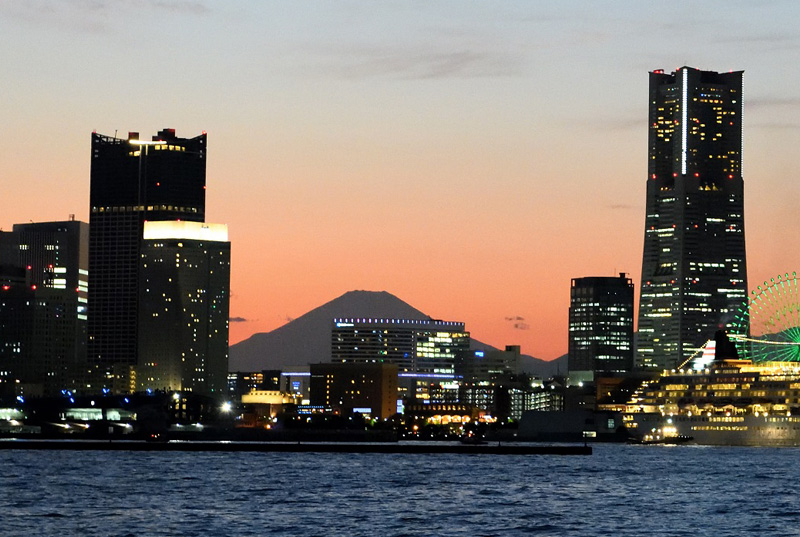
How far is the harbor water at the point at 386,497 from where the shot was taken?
85438mm

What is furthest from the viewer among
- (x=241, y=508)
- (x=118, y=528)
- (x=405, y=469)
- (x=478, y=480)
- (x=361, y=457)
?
(x=361, y=457)

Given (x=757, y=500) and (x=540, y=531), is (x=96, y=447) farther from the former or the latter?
(x=540, y=531)

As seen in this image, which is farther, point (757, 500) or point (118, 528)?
point (757, 500)

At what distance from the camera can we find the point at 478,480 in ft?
416

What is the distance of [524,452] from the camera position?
182750mm

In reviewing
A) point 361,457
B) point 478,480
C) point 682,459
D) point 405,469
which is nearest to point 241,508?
point 478,480

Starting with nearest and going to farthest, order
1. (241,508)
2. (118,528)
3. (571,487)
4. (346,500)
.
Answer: (118,528)
(241,508)
(346,500)
(571,487)

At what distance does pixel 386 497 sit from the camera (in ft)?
348

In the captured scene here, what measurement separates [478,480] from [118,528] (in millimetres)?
49606

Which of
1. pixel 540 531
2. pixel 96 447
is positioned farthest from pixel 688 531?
pixel 96 447

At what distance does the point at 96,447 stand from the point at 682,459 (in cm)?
6522

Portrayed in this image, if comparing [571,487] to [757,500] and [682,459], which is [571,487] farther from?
[682,459]

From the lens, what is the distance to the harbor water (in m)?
85.4

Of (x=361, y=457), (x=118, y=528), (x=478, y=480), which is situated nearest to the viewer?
(x=118, y=528)
